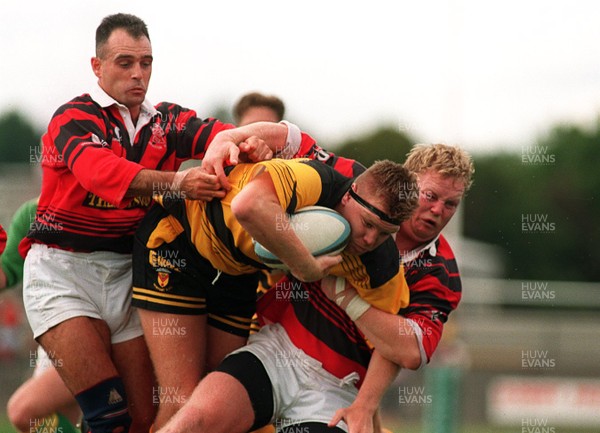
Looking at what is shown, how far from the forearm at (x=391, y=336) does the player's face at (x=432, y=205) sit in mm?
559

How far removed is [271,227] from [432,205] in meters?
1.31

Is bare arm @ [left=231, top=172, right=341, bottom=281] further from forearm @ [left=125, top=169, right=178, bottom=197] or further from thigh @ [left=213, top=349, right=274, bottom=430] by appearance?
thigh @ [left=213, top=349, right=274, bottom=430]

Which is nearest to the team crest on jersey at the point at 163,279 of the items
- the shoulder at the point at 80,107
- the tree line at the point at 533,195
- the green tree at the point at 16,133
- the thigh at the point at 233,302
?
the thigh at the point at 233,302

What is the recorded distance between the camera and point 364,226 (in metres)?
5.48

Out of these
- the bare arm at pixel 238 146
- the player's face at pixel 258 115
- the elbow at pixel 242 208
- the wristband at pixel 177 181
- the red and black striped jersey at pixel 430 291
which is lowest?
the red and black striped jersey at pixel 430 291

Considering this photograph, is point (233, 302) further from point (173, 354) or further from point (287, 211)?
point (287, 211)

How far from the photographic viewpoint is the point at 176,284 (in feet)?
19.9

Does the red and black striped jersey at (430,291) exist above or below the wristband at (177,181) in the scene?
below

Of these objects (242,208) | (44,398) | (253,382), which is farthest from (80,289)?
(242,208)

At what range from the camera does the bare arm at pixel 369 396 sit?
5.94m

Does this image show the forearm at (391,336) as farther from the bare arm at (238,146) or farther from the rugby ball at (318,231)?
the bare arm at (238,146)

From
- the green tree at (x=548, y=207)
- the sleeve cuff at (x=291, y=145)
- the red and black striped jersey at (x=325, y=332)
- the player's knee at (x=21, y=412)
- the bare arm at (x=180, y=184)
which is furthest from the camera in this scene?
the green tree at (x=548, y=207)

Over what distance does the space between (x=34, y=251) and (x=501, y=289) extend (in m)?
27.2

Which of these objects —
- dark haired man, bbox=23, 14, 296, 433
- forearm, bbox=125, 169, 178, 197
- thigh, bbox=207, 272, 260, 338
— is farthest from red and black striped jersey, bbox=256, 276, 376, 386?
forearm, bbox=125, 169, 178, 197
